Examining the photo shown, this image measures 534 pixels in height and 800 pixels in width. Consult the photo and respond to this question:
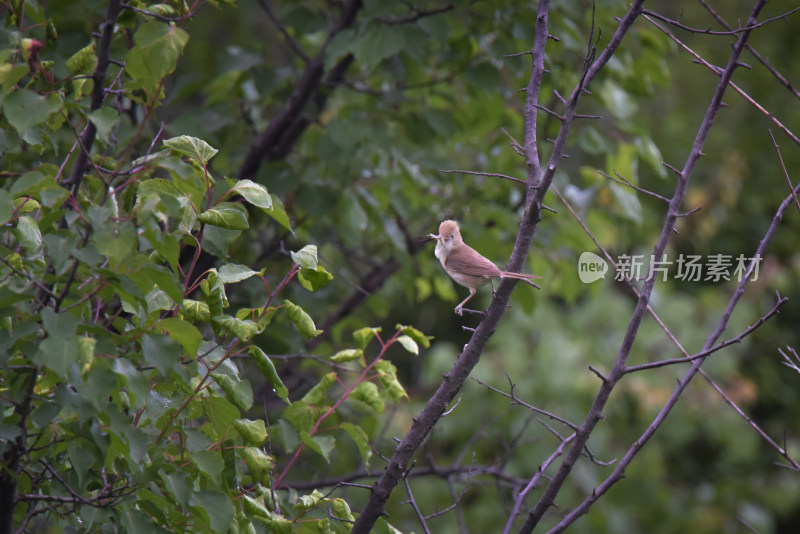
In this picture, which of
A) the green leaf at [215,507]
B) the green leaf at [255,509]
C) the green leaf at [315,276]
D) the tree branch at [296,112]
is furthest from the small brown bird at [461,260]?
the green leaf at [215,507]

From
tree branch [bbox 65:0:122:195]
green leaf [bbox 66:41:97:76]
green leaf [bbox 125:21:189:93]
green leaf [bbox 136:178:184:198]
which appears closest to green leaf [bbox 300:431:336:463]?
green leaf [bbox 136:178:184:198]

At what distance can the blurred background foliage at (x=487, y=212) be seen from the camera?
129 inches

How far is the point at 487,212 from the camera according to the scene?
11.4 feet

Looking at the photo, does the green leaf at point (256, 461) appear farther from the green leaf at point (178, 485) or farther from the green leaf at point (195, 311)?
the green leaf at point (195, 311)

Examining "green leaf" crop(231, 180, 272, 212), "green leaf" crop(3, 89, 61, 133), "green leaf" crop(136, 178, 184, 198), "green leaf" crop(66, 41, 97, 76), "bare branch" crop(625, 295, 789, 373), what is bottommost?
"bare branch" crop(625, 295, 789, 373)

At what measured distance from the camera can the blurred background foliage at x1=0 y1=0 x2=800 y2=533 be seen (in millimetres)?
3266

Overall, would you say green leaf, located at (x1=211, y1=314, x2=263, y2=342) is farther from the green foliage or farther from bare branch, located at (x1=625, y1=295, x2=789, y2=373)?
bare branch, located at (x1=625, y1=295, x2=789, y2=373)

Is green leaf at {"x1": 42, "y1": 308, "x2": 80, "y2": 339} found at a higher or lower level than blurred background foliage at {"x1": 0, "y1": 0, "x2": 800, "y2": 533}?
higher

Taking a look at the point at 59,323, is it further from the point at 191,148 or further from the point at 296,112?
the point at 296,112

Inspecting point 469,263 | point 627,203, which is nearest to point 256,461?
point 469,263

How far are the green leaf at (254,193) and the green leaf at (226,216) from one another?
0.15 feet

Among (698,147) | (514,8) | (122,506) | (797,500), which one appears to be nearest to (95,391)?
(122,506)

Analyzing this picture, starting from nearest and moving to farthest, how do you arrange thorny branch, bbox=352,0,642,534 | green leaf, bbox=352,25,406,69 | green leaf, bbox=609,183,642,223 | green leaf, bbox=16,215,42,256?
1. green leaf, bbox=16,215,42,256
2. thorny branch, bbox=352,0,642,534
3. green leaf, bbox=352,25,406,69
4. green leaf, bbox=609,183,642,223

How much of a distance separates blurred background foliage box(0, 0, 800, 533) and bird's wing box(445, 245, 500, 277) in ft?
0.73
